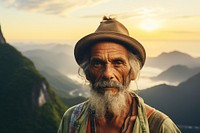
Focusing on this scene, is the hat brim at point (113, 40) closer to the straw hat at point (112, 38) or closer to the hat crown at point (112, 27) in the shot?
the straw hat at point (112, 38)

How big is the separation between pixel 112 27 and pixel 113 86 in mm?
942

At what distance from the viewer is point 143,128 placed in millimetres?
5113

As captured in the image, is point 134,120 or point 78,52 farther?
point 78,52

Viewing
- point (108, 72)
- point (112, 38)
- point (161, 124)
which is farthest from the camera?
point (112, 38)

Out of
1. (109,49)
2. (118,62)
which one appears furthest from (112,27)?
(118,62)

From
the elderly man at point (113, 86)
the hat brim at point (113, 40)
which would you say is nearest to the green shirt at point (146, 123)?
the elderly man at point (113, 86)

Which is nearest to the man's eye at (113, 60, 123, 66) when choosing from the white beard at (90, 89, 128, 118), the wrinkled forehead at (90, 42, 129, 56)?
the wrinkled forehead at (90, 42, 129, 56)

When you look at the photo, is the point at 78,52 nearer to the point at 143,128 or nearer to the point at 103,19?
the point at 103,19

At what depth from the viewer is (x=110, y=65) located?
17.6 feet

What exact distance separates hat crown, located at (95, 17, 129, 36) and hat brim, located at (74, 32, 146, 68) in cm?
11

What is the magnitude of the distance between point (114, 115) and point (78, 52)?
4.01 feet

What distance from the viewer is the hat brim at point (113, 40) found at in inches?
213

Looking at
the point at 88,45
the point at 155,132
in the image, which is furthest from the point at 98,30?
the point at 155,132

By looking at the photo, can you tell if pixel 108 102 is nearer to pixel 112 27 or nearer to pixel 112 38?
pixel 112 38
